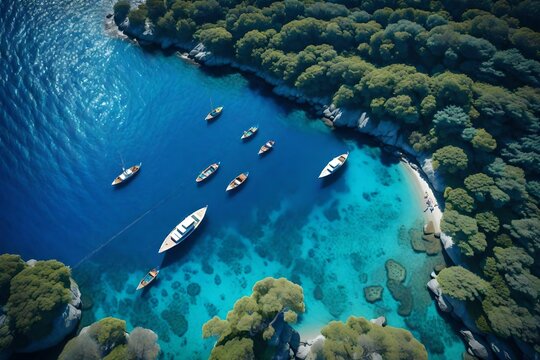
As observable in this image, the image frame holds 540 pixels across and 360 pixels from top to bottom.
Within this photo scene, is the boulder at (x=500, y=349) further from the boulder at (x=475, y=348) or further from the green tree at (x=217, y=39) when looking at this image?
the green tree at (x=217, y=39)

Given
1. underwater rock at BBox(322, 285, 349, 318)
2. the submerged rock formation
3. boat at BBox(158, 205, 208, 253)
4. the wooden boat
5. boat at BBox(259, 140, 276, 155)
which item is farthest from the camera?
boat at BBox(259, 140, 276, 155)

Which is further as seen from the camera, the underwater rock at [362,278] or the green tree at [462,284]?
the underwater rock at [362,278]

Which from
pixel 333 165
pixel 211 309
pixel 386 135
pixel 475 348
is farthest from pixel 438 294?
pixel 211 309

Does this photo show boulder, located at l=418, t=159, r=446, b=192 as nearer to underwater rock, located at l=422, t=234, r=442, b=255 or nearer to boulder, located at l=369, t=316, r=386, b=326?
underwater rock, located at l=422, t=234, r=442, b=255

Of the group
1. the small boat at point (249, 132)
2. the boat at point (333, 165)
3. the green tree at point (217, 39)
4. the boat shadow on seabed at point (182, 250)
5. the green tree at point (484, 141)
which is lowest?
the boat shadow on seabed at point (182, 250)

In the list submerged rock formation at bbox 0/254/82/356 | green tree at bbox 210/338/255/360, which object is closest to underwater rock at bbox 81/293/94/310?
submerged rock formation at bbox 0/254/82/356

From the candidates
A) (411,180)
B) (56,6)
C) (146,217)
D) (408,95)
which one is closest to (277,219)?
(146,217)

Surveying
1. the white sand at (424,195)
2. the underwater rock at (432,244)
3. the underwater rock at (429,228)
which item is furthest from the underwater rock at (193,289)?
the white sand at (424,195)
